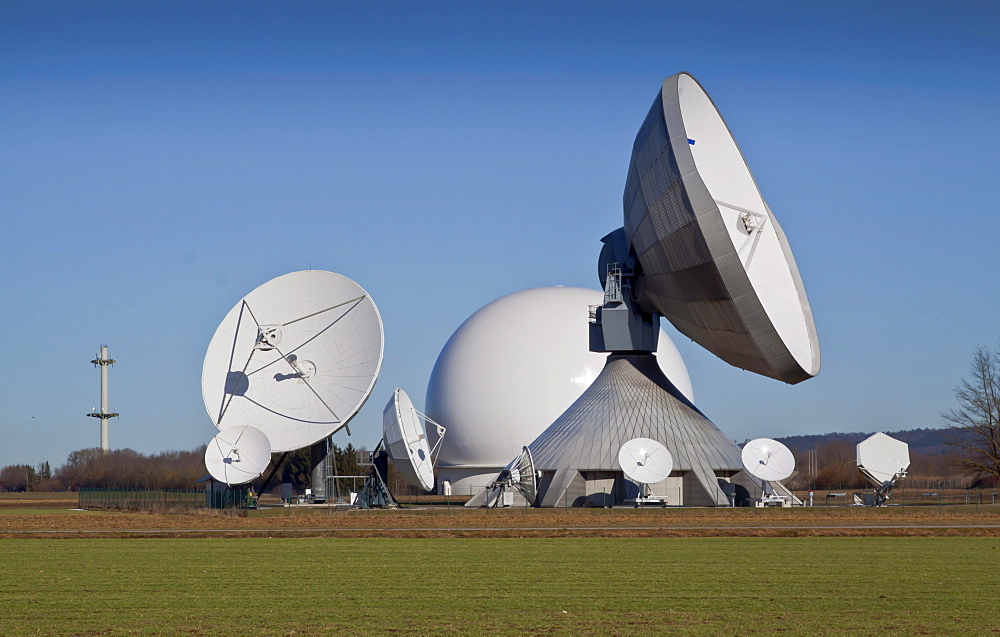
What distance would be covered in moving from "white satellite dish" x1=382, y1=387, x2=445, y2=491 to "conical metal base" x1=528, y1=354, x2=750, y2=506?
204 inches

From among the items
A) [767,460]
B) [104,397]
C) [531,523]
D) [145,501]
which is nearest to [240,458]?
[145,501]

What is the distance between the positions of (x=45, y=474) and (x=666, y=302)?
10919 cm

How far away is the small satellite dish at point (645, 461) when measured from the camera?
49.3 metres

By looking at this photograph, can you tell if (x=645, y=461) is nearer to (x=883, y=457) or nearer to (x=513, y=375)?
(x=883, y=457)

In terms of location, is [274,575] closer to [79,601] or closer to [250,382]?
[79,601]

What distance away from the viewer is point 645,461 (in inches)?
1953

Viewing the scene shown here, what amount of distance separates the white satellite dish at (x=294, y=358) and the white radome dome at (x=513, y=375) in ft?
58.2

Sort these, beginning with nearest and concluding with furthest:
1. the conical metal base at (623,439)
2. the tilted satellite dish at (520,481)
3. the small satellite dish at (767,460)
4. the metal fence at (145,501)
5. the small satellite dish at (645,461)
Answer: the small satellite dish at (645,461) → the small satellite dish at (767,460) → the conical metal base at (623,439) → the tilted satellite dish at (520,481) → the metal fence at (145,501)

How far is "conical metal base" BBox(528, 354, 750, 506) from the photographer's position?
5216cm

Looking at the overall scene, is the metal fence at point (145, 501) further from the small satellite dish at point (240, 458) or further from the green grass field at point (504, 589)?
the green grass field at point (504, 589)

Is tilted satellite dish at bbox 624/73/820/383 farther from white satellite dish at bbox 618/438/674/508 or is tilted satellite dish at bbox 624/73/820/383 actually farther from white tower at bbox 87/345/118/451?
white tower at bbox 87/345/118/451

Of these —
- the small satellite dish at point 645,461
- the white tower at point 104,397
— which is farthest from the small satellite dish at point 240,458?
the white tower at point 104,397

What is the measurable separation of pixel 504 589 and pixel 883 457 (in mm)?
41263

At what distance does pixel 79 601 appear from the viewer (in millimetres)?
18438
